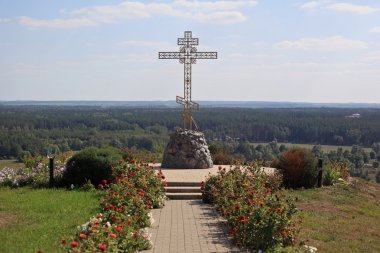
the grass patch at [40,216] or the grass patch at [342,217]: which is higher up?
the grass patch at [40,216]

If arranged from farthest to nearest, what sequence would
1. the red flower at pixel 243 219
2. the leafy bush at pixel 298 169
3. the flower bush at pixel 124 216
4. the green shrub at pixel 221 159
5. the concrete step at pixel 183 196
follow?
the green shrub at pixel 221 159 → the leafy bush at pixel 298 169 → the concrete step at pixel 183 196 → the red flower at pixel 243 219 → the flower bush at pixel 124 216

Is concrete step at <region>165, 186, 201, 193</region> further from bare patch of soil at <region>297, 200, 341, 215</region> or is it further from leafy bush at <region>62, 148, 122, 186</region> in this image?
bare patch of soil at <region>297, 200, 341, 215</region>

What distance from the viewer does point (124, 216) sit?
25.2ft

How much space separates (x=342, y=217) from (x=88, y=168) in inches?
282

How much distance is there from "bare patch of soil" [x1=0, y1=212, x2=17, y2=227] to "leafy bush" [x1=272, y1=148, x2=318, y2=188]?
28.1 feet

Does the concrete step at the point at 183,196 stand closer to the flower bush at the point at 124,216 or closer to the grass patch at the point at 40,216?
the flower bush at the point at 124,216

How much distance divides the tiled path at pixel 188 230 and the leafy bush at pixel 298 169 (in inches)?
168

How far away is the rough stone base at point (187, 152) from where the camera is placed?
56.9ft

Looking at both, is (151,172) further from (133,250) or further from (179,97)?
(179,97)

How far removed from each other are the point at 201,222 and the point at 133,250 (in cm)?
292

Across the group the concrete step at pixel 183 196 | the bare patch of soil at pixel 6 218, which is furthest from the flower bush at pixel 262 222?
the bare patch of soil at pixel 6 218

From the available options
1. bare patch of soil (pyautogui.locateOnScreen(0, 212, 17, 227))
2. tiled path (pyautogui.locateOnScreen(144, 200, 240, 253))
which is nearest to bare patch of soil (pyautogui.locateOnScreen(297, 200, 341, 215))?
tiled path (pyautogui.locateOnScreen(144, 200, 240, 253))

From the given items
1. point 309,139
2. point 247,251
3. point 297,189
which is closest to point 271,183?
point 297,189

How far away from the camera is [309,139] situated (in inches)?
2997
